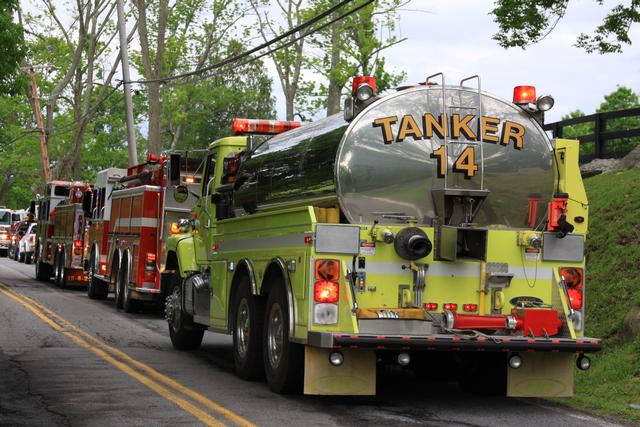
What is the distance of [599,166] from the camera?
23359 mm

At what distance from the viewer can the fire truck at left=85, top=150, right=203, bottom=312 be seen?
800 inches

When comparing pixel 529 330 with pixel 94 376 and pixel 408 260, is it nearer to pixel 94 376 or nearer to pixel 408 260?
pixel 408 260

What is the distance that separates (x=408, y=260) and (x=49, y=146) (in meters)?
57.0

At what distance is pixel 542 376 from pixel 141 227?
38.3 ft

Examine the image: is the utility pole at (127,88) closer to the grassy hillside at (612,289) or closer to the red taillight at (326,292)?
the grassy hillside at (612,289)

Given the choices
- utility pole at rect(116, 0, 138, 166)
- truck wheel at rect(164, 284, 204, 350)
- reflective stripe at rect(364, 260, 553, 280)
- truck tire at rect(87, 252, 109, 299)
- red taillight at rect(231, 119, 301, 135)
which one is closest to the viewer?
reflective stripe at rect(364, 260, 553, 280)

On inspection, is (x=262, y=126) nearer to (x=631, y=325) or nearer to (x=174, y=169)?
(x=174, y=169)

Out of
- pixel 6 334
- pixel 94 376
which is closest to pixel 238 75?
pixel 6 334

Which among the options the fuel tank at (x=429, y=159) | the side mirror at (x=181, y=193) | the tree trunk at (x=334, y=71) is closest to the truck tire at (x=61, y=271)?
the side mirror at (x=181, y=193)

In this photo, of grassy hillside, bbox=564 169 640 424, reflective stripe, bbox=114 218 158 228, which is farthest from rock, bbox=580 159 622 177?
reflective stripe, bbox=114 218 158 228

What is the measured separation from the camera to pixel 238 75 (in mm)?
71000

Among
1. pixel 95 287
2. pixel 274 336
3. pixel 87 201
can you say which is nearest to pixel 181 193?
pixel 274 336

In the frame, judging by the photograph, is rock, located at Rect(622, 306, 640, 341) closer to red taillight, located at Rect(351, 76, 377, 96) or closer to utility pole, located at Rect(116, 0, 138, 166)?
red taillight, located at Rect(351, 76, 377, 96)

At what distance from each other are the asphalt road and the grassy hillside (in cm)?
91
